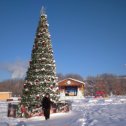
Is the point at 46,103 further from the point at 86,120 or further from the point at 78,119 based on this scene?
the point at 86,120

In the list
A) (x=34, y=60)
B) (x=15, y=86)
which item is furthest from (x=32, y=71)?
(x=15, y=86)

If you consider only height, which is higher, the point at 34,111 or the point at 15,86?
the point at 15,86

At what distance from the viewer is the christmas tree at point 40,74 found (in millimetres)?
25875

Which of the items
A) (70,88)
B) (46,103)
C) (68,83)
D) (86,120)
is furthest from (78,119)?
(70,88)

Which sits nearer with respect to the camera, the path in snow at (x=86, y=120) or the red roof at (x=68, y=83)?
the path in snow at (x=86, y=120)

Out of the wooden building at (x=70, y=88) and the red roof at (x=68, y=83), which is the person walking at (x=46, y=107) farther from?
the red roof at (x=68, y=83)

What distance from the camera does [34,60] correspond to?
26.4 meters

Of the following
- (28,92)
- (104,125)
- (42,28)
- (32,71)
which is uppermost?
(42,28)

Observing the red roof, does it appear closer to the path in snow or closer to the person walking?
the path in snow

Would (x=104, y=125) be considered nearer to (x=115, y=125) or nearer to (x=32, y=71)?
(x=115, y=125)

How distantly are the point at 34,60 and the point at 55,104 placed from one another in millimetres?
3951

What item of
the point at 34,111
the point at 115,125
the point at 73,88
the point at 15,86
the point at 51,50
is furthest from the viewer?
the point at 15,86

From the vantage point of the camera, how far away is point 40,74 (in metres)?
26.1

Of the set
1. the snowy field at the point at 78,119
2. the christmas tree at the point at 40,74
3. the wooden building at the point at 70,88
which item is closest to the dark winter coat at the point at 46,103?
the snowy field at the point at 78,119
